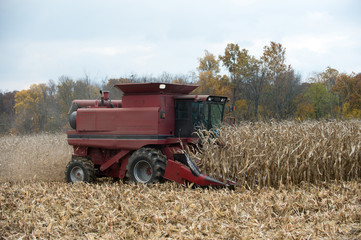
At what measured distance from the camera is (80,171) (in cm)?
950

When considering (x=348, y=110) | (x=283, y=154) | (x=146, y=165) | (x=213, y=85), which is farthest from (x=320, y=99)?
(x=146, y=165)

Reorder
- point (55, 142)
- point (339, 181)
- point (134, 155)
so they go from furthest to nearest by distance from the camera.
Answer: point (55, 142) < point (134, 155) < point (339, 181)

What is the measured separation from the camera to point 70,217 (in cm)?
587

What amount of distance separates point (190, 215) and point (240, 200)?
3.72 ft

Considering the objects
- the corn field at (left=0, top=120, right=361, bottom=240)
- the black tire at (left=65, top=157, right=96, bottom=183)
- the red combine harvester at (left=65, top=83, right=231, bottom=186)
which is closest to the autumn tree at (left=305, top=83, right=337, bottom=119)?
the corn field at (left=0, top=120, right=361, bottom=240)

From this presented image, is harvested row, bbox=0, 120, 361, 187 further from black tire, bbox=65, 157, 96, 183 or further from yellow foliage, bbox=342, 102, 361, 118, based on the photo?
yellow foliage, bbox=342, 102, 361, 118

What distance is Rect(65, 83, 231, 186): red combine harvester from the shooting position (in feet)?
27.7

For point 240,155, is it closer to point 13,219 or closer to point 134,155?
point 134,155

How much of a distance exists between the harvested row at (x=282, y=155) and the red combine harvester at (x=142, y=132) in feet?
2.03

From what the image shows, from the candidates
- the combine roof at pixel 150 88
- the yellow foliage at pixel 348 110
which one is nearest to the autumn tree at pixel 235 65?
the yellow foliage at pixel 348 110

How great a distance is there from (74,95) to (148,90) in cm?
2400

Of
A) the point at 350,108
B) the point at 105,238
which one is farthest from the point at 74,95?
the point at 105,238

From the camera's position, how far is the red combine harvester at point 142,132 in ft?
27.7

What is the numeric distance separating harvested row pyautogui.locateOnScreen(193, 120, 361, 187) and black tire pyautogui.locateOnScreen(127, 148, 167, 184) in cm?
77
